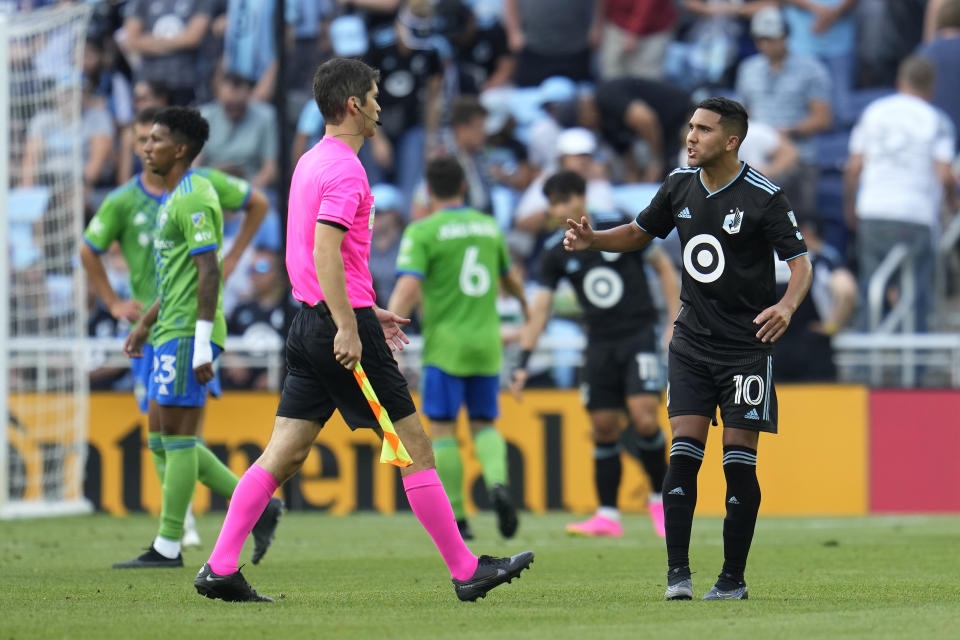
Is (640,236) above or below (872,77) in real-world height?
below

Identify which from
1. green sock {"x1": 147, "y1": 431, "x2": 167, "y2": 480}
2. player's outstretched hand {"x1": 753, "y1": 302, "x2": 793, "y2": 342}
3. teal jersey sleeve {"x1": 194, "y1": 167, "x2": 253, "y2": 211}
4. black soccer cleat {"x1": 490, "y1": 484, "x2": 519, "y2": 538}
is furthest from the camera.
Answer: black soccer cleat {"x1": 490, "y1": 484, "x2": 519, "y2": 538}

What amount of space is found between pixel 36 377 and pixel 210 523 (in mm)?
2722

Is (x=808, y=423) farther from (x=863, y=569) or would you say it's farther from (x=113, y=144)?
(x=113, y=144)

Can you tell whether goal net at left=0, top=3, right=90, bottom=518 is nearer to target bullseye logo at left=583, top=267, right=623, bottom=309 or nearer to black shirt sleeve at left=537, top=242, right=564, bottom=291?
black shirt sleeve at left=537, top=242, right=564, bottom=291

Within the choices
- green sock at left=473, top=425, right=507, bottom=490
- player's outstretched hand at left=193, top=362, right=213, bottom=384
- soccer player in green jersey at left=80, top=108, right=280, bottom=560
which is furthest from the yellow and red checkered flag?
green sock at left=473, top=425, right=507, bottom=490

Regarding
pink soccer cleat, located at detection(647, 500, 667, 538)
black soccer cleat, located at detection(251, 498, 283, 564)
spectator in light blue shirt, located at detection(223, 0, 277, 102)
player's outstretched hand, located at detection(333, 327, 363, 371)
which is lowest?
pink soccer cleat, located at detection(647, 500, 667, 538)

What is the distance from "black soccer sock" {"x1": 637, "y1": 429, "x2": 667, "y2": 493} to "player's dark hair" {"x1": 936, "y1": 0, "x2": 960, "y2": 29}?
6.63 meters

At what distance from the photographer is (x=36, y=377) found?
14.3 metres

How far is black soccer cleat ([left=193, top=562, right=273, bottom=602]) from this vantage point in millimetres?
6477

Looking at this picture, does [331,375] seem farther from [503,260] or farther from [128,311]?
[503,260]

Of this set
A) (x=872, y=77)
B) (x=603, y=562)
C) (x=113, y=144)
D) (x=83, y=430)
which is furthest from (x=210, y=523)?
(x=872, y=77)

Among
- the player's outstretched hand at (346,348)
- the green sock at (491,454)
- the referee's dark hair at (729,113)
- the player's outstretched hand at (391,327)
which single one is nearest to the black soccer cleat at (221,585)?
the player's outstretched hand at (346,348)

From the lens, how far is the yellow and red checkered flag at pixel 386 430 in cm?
623

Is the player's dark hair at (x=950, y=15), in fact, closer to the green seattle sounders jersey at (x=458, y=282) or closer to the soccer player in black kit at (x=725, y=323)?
the green seattle sounders jersey at (x=458, y=282)
